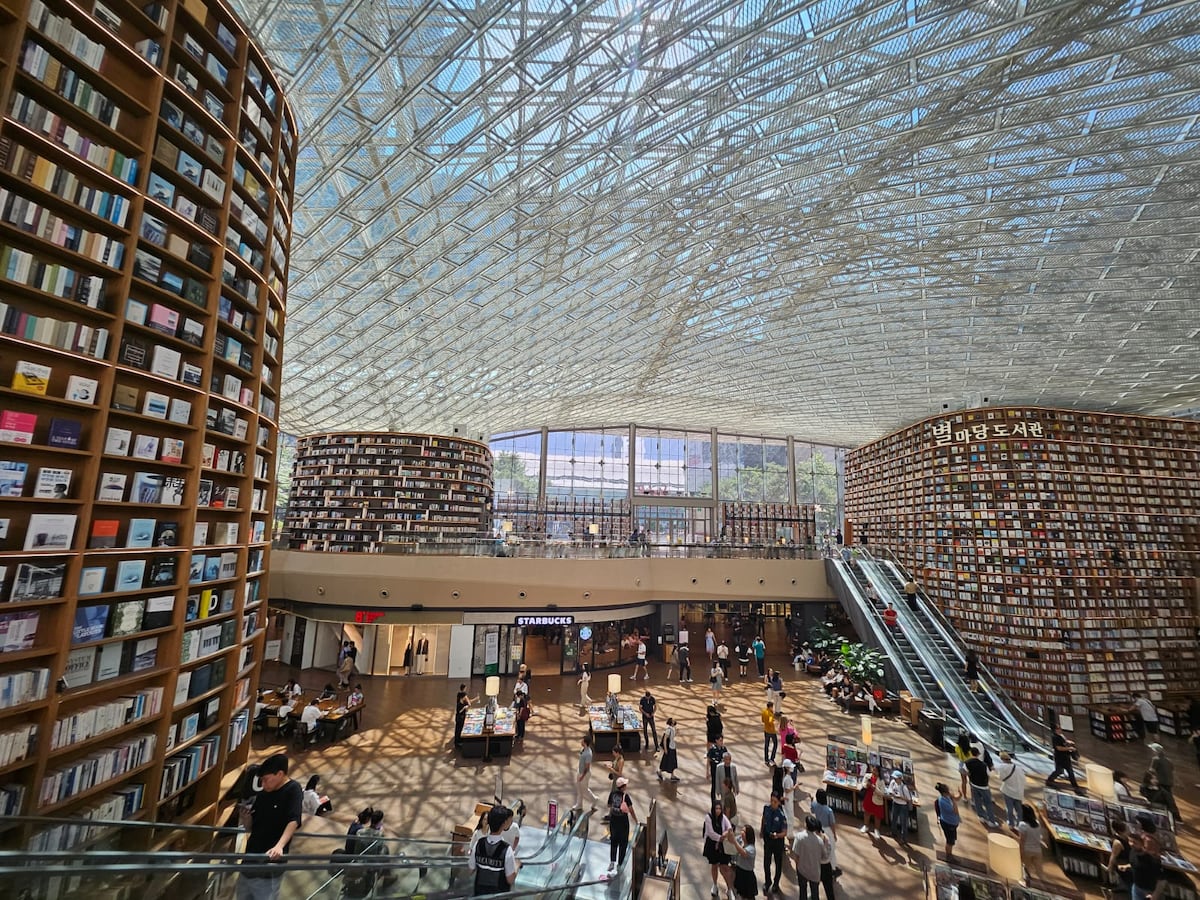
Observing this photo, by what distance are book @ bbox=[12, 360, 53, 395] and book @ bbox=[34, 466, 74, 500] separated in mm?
437

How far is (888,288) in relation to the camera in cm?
1378

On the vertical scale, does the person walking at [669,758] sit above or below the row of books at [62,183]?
below

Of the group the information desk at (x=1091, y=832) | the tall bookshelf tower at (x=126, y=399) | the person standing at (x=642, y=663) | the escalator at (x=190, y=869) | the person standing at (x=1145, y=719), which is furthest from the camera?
the person standing at (x=642, y=663)

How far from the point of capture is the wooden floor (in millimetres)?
6117

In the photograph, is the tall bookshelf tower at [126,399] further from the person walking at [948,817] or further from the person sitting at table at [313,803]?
the person walking at [948,817]

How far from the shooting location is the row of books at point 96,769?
2.86 m

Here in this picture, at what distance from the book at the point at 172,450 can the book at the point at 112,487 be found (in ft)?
0.88

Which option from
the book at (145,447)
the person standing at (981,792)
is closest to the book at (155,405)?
the book at (145,447)

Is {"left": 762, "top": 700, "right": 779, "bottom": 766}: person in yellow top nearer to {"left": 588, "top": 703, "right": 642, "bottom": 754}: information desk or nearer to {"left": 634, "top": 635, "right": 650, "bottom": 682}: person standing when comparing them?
{"left": 588, "top": 703, "right": 642, "bottom": 754}: information desk

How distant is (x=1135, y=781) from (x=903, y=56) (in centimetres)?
1175

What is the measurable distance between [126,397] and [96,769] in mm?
2196

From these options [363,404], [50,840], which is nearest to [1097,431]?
[50,840]

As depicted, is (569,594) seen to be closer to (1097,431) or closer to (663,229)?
(663,229)

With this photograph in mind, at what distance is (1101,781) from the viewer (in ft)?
21.6
